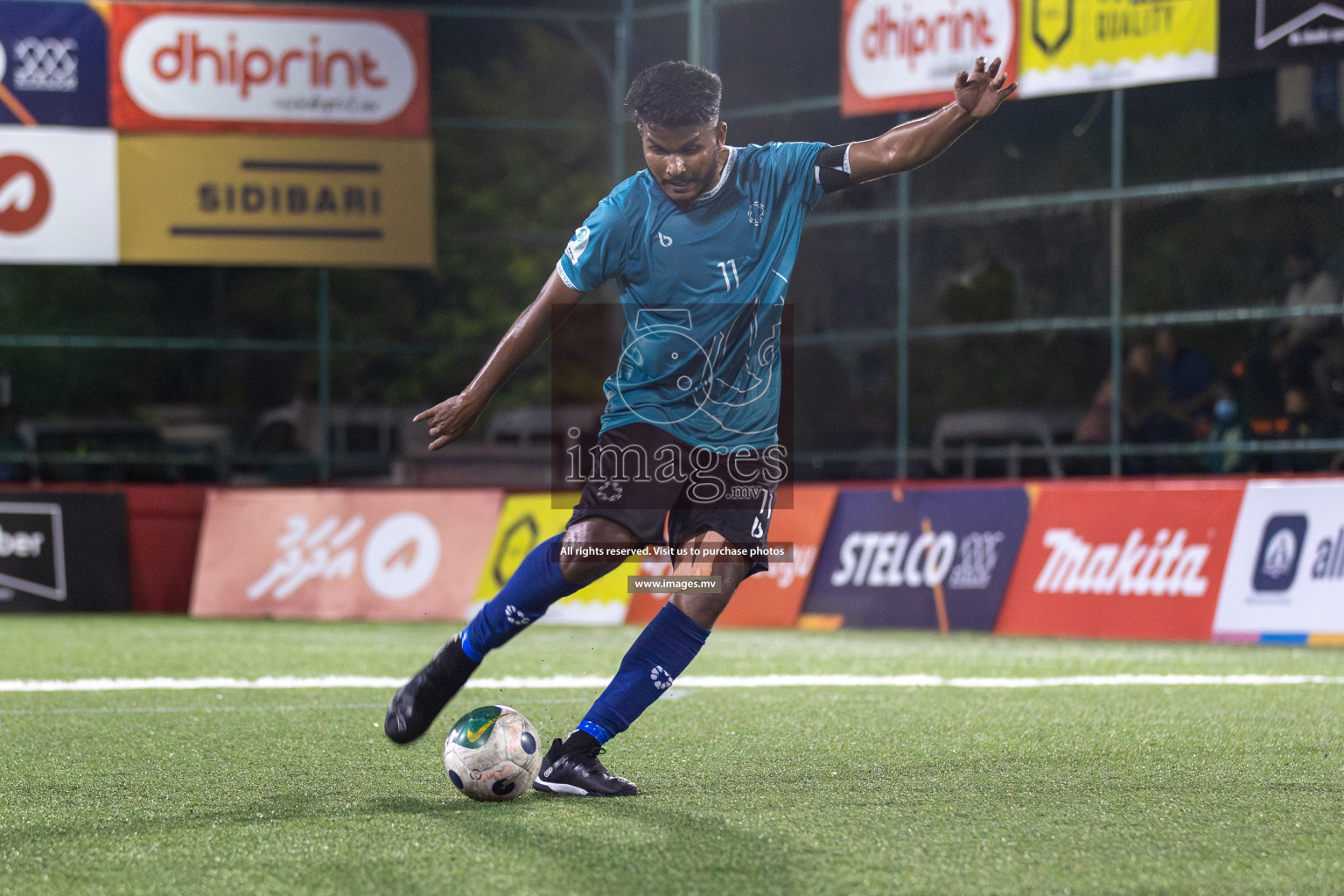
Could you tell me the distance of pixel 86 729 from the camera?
6.34 metres

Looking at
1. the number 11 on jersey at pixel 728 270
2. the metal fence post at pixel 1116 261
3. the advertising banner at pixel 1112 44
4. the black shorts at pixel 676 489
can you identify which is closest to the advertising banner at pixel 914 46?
the advertising banner at pixel 1112 44

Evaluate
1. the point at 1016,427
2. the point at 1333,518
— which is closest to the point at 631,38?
the point at 1016,427

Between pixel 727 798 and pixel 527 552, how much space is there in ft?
28.9

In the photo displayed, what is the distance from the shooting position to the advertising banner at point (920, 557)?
12.0 m

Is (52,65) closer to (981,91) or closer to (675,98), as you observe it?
(675,98)

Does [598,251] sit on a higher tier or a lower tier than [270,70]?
lower

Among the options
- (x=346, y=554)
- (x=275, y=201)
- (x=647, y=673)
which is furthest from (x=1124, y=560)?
(x=275, y=201)

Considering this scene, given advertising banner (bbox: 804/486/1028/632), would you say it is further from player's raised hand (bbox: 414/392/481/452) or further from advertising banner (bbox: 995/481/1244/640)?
player's raised hand (bbox: 414/392/481/452)

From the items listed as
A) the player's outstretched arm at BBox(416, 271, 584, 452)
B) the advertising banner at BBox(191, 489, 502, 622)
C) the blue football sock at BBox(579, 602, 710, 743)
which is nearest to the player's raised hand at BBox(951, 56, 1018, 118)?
the player's outstretched arm at BBox(416, 271, 584, 452)

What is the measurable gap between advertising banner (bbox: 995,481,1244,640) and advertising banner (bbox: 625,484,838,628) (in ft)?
5.57

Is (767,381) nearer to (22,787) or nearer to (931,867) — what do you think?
(931,867)

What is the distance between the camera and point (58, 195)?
1720 centimetres

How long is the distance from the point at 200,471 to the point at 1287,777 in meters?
16.3

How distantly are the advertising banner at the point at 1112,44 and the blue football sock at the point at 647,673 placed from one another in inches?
450
